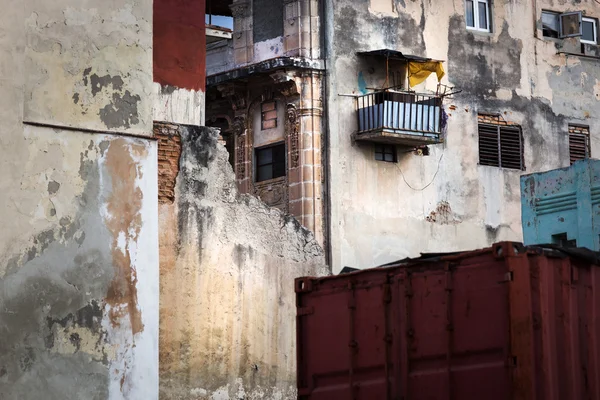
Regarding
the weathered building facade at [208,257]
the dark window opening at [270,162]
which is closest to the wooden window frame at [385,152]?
the dark window opening at [270,162]

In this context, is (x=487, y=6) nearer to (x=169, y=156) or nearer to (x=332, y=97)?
(x=332, y=97)

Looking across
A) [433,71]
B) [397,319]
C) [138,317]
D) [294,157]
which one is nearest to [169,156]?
[138,317]

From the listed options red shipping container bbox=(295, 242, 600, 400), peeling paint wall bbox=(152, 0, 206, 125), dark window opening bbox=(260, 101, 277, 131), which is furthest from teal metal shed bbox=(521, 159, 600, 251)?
dark window opening bbox=(260, 101, 277, 131)

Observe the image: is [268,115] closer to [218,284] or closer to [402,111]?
[402,111]

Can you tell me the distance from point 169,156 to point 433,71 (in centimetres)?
1223

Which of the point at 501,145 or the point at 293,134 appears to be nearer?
the point at 293,134

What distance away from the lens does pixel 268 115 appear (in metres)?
28.1

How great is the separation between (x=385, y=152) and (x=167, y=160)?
A: 11.7 metres

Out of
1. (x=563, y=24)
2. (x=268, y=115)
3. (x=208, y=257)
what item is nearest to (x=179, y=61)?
(x=208, y=257)

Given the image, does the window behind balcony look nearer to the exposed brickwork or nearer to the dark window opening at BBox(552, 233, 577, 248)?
the dark window opening at BBox(552, 233, 577, 248)

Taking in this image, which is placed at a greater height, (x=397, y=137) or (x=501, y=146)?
(x=501, y=146)

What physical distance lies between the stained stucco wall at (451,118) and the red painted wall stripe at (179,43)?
8717mm

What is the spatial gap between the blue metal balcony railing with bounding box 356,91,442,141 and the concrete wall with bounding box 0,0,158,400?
14073 mm

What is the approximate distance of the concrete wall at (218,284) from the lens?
55.9 ft
